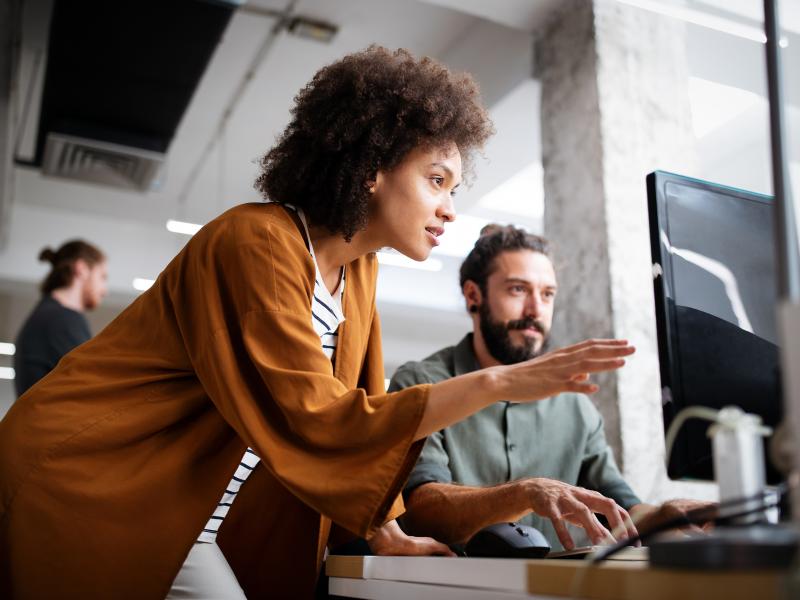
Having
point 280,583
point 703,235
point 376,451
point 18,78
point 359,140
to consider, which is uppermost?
point 18,78

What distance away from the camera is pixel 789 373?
0.64 meters

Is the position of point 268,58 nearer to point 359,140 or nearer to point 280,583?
point 359,140

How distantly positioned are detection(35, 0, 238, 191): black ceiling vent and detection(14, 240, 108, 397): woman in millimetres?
755

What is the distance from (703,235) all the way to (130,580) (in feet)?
3.08

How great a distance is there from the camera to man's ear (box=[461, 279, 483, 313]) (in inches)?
91.2

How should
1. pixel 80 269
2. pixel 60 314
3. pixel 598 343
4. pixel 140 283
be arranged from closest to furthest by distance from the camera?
pixel 598 343 → pixel 60 314 → pixel 80 269 → pixel 140 283

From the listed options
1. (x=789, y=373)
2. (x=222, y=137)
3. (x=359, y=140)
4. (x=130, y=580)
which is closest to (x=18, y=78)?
(x=222, y=137)

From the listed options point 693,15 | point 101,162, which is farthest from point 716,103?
point 101,162

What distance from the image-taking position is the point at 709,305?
3.27 feet

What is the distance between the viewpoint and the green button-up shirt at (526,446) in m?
1.92

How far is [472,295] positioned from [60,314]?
6.80ft

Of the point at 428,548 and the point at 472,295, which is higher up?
the point at 472,295

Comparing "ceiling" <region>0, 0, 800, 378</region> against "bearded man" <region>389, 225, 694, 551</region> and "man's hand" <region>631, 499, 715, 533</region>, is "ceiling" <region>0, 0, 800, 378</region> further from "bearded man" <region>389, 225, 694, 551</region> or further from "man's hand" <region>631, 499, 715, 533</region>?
"man's hand" <region>631, 499, 715, 533</region>

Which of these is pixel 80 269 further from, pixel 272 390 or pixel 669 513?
pixel 669 513
